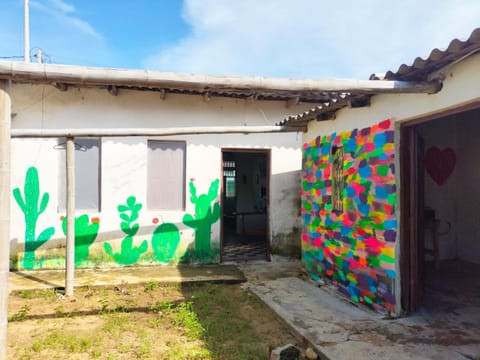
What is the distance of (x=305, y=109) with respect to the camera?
7.00 metres

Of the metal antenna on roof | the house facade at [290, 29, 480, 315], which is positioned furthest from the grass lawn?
the metal antenna on roof

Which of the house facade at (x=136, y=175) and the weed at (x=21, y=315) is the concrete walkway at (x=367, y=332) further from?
the weed at (x=21, y=315)

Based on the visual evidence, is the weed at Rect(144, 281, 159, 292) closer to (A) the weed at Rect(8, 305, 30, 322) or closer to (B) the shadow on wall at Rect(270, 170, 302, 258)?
(A) the weed at Rect(8, 305, 30, 322)

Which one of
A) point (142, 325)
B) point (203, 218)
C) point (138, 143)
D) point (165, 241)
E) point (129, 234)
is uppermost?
point (138, 143)

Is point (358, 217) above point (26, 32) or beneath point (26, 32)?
beneath

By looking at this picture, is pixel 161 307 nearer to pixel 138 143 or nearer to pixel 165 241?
pixel 165 241

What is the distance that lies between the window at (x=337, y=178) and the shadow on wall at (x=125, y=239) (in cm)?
251

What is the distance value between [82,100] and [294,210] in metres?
4.50

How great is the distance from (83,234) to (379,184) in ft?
16.2

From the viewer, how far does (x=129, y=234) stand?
20.4ft

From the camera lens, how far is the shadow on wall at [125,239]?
5902mm

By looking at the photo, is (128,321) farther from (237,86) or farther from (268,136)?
(268,136)

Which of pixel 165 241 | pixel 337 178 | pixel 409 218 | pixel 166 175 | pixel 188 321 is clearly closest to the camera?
pixel 409 218

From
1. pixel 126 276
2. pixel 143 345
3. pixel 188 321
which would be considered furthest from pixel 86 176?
pixel 143 345
